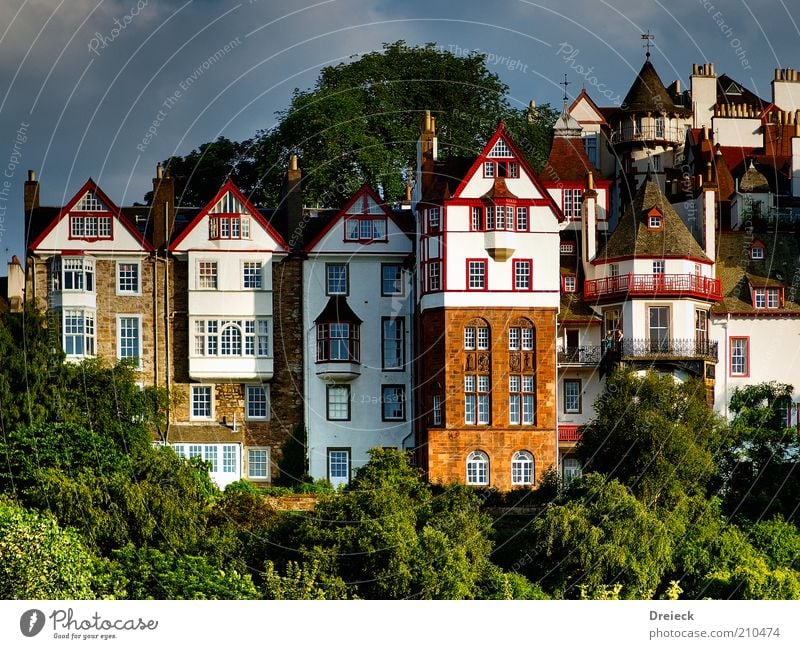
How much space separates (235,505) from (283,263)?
46.9ft

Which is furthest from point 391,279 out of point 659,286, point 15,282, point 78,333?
point 15,282

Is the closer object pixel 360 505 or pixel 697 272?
pixel 360 505

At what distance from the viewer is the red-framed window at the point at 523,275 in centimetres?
7219

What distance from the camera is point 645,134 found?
86.1m

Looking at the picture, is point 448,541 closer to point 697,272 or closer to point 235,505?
point 235,505

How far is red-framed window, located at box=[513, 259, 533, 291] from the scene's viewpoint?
7219cm

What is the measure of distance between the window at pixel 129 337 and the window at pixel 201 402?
234cm

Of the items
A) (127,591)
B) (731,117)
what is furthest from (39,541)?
(731,117)

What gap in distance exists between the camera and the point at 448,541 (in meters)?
60.0

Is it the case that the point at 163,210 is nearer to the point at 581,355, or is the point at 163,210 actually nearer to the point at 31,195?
the point at 31,195

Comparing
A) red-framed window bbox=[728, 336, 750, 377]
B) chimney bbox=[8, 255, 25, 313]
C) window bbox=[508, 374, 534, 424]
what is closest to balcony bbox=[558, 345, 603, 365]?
window bbox=[508, 374, 534, 424]

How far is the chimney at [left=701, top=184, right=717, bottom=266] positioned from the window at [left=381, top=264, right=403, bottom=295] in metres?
11.0

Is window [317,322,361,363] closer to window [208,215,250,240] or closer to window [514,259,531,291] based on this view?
window [208,215,250,240]

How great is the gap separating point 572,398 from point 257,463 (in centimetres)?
1134
